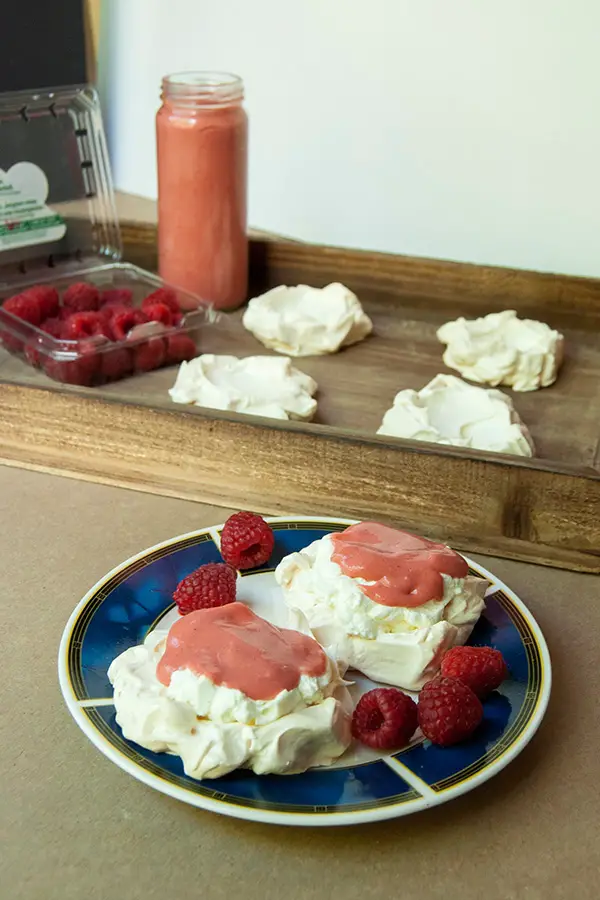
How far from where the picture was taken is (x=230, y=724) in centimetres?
61

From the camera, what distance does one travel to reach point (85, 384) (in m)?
1.13

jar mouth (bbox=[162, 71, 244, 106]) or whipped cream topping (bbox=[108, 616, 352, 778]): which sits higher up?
jar mouth (bbox=[162, 71, 244, 106])

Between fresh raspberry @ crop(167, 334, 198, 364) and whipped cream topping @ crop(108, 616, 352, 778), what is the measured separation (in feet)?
1.98

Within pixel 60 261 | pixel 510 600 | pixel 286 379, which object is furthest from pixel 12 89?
pixel 510 600

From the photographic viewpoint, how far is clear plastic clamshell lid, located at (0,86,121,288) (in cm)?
130

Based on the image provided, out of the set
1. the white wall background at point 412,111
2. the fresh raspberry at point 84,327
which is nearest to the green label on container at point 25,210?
the fresh raspberry at point 84,327

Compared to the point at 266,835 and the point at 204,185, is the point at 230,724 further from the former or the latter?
the point at 204,185

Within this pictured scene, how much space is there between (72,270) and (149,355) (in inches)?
11.1

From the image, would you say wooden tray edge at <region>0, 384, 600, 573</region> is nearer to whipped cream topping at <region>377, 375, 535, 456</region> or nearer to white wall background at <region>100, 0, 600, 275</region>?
whipped cream topping at <region>377, 375, 535, 456</region>

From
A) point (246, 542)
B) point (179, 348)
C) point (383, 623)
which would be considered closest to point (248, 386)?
point (179, 348)

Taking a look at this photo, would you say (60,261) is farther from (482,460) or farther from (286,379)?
(482,460)

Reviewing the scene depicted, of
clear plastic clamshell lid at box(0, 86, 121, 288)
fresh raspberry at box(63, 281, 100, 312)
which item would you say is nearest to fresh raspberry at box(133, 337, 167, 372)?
fresh raspberry at box(63, 281, 100, 312)

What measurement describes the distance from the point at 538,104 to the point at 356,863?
1125mm

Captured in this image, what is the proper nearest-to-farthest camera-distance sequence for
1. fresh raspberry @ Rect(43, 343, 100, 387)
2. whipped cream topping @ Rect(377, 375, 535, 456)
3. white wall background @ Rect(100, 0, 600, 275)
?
whipped cream topping @ Rect(377, 375, 535, 456)
fresh raspberry @ Rect(43, 343, 100, 387)
white wall background @ Rect(100, 0, 600, 275)
